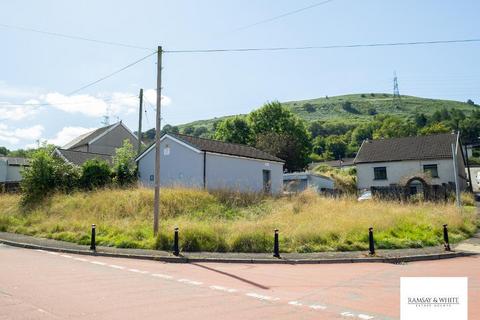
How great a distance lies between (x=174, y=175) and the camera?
2656cm

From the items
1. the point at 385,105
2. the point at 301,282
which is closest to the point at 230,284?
the point at 301,282

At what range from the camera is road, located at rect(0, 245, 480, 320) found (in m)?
6.10

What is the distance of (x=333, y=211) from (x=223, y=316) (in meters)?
12.4

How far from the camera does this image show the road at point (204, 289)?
6.10 meters

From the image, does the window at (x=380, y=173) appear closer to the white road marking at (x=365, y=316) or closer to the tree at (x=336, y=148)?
the white road marking at (x=365, y=316)

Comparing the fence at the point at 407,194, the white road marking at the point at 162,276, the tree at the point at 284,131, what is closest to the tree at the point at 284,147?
the tree at the point at 284,131

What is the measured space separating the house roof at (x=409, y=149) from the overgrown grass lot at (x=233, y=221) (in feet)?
77.5

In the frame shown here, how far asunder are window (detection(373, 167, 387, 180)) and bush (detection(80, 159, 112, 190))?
30990mm

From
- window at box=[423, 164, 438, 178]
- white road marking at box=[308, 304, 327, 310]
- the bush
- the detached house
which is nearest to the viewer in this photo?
white road marking at box=[308, 304, 327, 310]

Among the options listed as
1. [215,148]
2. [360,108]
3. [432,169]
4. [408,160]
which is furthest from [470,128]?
[215,148]

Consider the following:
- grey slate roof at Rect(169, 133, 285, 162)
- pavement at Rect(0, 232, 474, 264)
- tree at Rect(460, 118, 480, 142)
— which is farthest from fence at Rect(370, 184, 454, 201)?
tree at Rect(460, 118, 480, 142)

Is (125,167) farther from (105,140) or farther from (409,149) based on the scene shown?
(409,149)

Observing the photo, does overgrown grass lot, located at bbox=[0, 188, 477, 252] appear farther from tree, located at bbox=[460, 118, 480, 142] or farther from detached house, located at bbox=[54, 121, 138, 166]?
tree, located at bbox=[460, 118, 480, 142]

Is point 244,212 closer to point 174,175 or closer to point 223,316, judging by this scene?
point 174,175
